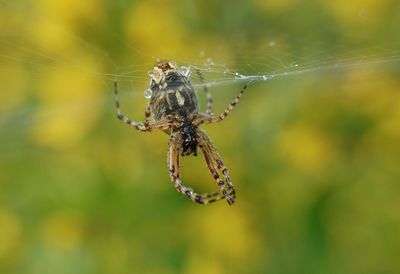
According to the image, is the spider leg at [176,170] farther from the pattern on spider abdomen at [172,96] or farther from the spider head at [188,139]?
the pattern on spider abdomen at [172,96]

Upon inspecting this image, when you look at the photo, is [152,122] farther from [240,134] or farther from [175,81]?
[240,134]

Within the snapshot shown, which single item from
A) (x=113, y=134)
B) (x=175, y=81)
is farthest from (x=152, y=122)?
(x=113, y=134)

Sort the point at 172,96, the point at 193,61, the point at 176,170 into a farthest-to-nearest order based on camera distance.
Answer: the point at 193,61
the point at 176,170
the point at 172,96

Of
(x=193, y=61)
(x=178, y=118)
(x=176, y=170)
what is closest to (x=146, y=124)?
(x=178, y=118)

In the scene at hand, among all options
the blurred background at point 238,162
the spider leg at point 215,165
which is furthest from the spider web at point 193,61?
the spider leg at point 215,165

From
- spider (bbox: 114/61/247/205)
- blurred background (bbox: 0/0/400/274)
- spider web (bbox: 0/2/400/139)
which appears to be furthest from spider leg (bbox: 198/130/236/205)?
blurred background (bbox: 0/0/400/274)

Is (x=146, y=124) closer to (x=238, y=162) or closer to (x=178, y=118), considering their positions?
(x=178, y=118)
